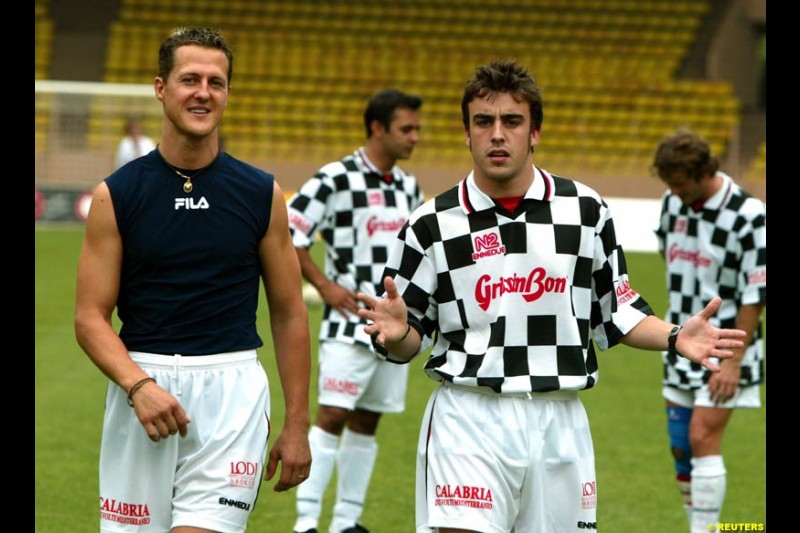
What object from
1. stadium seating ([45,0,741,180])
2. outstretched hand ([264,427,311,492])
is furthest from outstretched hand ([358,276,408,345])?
stadium seating ([45,0,741,180])

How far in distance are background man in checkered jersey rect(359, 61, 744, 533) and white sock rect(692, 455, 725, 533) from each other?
2242 mm

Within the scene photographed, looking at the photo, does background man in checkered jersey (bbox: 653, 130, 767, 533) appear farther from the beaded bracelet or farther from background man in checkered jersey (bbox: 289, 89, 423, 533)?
the beaded bracelet

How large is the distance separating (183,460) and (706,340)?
5.64ft

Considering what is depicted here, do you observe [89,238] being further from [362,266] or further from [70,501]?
[70,501]

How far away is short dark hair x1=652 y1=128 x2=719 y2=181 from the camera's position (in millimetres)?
6039

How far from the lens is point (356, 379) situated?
22.1 ft

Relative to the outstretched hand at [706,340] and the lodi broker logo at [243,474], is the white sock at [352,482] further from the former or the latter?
the outstretched hand at [706,340]

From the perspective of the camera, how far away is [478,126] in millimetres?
4203

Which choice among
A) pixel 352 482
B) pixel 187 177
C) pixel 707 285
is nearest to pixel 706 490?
pixel 707 285

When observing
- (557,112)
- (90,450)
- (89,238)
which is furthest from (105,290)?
(557,112)

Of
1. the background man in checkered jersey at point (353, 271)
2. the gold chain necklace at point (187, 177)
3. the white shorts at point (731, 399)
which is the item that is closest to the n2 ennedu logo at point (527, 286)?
the gold chain necklace at point (187, 177)

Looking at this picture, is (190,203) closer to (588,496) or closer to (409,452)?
(588,496)
